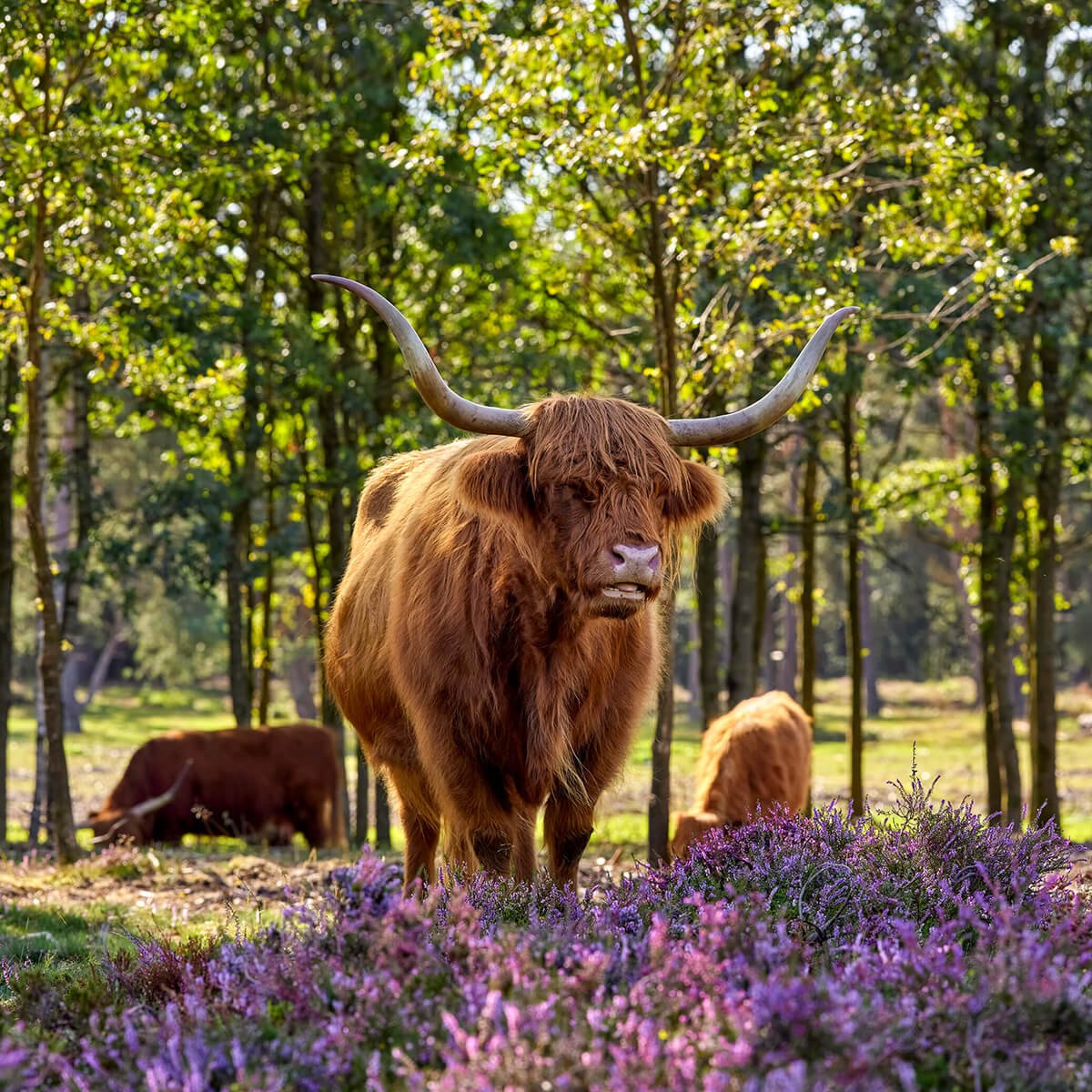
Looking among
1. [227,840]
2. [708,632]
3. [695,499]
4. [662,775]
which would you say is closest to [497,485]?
[695,499]

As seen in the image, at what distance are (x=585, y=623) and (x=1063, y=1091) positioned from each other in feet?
9.57

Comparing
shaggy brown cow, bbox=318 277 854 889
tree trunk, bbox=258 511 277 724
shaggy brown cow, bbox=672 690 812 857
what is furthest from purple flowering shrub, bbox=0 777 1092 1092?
tree trunk, bbox=258 511 277 724

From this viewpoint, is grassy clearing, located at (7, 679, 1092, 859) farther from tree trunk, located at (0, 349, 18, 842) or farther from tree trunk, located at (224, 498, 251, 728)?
tree trunk, located at (224, 498, 251, 728)

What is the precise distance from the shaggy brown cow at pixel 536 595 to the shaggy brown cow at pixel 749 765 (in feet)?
9.17

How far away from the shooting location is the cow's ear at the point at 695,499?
531cm

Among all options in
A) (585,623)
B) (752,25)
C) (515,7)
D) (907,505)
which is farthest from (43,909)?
(907,505)

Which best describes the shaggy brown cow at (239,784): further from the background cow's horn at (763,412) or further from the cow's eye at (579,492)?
the cow's eye at (579,492)

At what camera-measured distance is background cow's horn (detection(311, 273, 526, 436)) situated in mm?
5062

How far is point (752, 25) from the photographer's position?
27.0 ft

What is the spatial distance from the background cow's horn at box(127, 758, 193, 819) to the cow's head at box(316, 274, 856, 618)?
8.22 m

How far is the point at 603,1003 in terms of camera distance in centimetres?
286

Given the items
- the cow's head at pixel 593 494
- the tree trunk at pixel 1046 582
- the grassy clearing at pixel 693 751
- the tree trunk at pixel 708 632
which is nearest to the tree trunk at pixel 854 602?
the grassy clearing at pixel 693 751

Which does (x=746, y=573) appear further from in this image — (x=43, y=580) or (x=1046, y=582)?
(x=43, y=580)

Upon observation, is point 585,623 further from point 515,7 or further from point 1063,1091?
point 515,7
